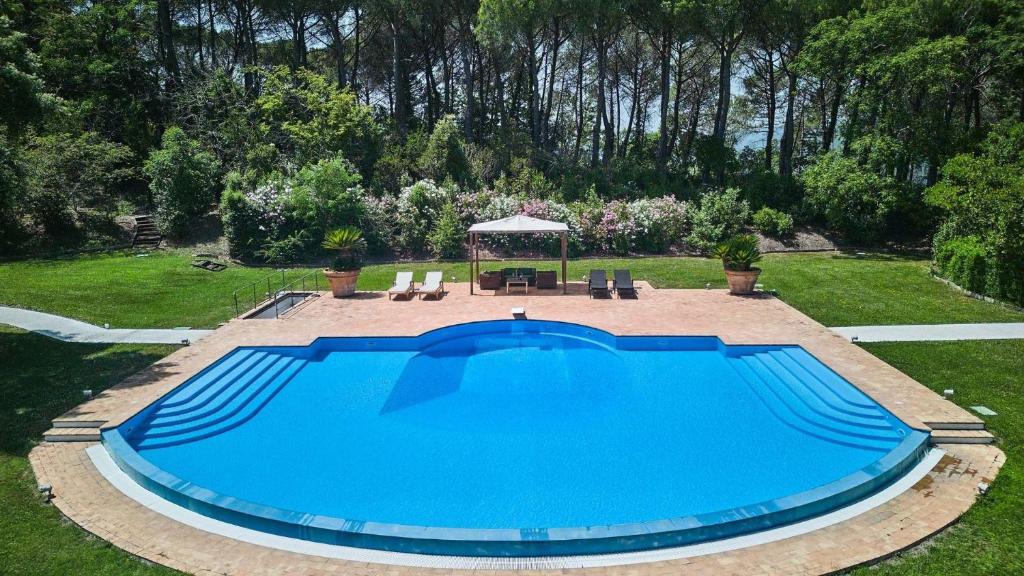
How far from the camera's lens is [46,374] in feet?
35.5

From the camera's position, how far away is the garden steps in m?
8.17

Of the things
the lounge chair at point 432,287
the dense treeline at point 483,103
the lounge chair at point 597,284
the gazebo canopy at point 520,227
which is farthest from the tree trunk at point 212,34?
the lounge chair at point 597,284

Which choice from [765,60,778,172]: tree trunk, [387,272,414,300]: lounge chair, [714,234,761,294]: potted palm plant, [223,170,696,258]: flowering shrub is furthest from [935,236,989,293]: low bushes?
[387,272,414,300]: lounge chair

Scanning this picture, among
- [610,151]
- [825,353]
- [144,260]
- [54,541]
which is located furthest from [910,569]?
[610,151]

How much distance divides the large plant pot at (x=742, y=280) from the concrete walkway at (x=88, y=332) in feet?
41.2

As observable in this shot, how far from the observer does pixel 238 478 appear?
7898 millimetres

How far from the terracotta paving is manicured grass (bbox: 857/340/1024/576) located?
6.6 inches

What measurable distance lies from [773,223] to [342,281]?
52.5 feet

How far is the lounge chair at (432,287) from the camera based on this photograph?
16.5 metres

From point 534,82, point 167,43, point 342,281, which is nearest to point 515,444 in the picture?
point 342,281

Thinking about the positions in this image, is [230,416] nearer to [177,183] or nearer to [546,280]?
[546,280]

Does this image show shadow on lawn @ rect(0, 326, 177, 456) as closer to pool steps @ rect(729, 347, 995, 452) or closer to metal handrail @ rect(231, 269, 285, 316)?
metal handrail @ rect(231, 269, 285, 316)

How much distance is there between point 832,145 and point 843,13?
566 centimetres

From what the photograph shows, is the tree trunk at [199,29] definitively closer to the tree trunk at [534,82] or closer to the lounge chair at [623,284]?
the tree trunk at [534,82]
